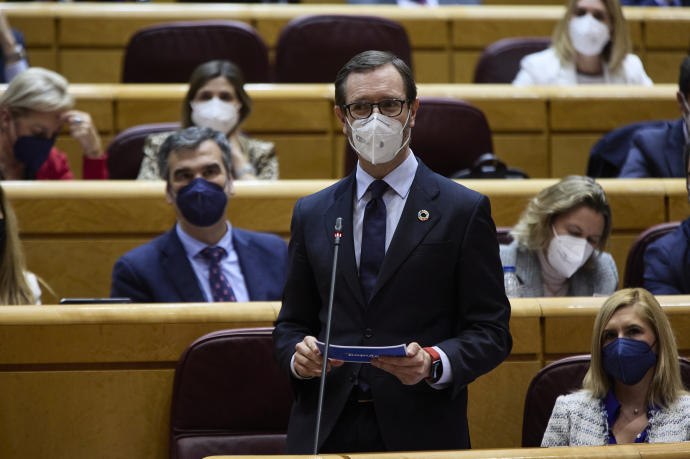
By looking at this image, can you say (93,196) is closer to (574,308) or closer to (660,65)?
(574,308)

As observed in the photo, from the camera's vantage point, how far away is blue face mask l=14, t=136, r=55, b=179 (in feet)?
5.18

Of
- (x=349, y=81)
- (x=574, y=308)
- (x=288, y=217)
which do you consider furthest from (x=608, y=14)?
(x=349, y=81)

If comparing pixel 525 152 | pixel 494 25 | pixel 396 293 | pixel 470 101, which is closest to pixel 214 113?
pixel 470 101

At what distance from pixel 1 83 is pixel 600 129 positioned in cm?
112

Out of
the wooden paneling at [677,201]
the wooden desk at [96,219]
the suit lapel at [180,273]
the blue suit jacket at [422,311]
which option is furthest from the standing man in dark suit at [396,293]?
the wooden paneling at [677,201]

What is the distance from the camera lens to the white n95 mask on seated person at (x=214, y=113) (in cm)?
163

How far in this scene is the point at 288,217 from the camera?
1.47 metres

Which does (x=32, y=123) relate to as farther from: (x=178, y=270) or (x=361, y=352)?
(x=361, y=352)

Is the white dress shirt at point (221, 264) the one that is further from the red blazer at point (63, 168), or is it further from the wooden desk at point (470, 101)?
the wooden desk at point (470, 101)

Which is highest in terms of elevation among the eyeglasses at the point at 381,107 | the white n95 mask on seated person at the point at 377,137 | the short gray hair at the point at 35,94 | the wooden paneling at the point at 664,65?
the wooden paneling at the point at 664,65

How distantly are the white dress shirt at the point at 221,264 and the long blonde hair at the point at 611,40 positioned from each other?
0.88 meters

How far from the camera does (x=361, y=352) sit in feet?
2.27

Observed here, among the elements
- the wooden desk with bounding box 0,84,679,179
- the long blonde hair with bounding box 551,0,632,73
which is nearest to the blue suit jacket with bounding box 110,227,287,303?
the wooden desk with bounding box 0,84,679,179

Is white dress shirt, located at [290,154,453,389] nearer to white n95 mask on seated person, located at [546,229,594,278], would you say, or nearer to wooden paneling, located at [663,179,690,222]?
white n95 mask on seated person, located at [546,229,594,278]
